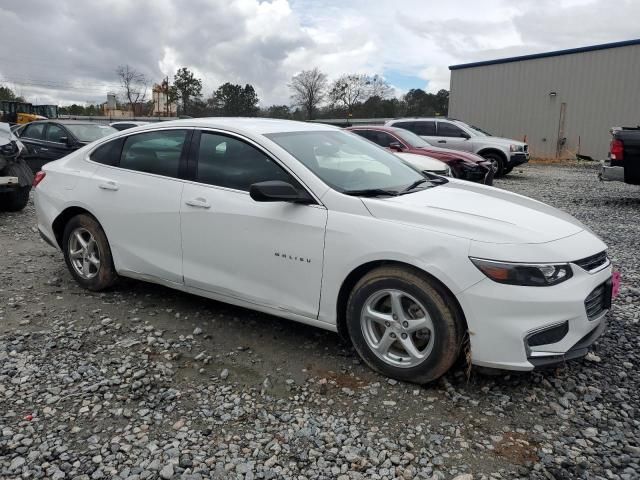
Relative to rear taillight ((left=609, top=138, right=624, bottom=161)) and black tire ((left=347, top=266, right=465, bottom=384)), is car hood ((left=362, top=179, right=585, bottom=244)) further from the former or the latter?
rear taillight ((left=609, top=138, right=624, bottom=161))

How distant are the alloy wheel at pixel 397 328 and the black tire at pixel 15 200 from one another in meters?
7.18

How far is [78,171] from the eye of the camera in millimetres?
4609

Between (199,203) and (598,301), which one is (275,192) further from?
(598,301)

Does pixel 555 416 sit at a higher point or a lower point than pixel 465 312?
lower

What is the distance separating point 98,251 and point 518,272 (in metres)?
3.42

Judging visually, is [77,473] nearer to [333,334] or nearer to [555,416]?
[333,334]

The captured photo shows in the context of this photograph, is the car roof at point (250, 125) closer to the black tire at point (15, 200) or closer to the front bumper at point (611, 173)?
the black tire at point (15, 200)

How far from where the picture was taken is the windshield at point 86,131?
1237 cm

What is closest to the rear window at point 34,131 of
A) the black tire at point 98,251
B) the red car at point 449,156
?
the red car at point 449,156

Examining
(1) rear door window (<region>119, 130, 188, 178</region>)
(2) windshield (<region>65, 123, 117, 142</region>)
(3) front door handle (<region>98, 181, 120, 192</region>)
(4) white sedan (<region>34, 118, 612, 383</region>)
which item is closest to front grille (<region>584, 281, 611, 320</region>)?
(4) white sedan (<region>34, 118, 612, 383</region>)

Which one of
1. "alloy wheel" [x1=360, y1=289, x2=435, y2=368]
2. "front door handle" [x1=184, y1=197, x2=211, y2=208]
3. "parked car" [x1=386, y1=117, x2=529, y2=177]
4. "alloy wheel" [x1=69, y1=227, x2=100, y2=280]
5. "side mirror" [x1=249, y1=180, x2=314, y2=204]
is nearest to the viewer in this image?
"alloy wheel" [x1=360, y1=289, x2=435, y2=368]

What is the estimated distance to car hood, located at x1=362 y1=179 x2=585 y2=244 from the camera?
9.59ft

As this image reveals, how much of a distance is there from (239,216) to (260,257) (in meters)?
0.32

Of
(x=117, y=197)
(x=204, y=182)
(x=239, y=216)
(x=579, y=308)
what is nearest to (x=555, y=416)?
(x=579, y=308)
